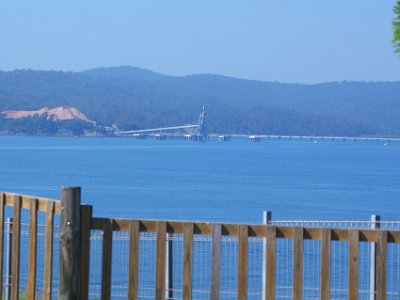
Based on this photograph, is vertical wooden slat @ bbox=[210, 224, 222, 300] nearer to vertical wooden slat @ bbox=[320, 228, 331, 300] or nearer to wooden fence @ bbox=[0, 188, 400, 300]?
wooden fence @ bbox=[0, 188, 400, 300]

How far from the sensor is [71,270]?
22.3 ft

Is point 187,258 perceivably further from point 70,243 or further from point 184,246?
point 70,243

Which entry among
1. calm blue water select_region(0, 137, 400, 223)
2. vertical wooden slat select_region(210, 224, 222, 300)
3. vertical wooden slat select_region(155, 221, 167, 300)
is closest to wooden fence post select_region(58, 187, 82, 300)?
vertical wooden slat select_region(155, 221, 167, 300)

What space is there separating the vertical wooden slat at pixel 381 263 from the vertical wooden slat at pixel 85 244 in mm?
1834

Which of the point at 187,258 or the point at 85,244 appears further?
the point at 85,244

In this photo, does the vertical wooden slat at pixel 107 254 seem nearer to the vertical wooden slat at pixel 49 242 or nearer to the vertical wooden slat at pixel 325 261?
the vertical wooden slat at pixel 49 242

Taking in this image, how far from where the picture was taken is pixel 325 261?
6504 mm

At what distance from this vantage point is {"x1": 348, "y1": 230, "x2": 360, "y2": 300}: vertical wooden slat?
6.52m

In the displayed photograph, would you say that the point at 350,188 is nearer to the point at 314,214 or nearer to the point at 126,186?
the point at 126,186

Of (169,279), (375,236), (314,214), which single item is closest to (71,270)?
(375,236)

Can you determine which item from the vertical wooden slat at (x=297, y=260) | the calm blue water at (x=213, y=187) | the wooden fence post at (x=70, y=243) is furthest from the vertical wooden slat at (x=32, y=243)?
the calm blue water at (x=213, y=187)

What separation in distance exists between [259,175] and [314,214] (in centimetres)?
4170

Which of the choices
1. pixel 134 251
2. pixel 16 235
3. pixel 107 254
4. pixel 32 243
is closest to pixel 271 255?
Result: pixel 134 251

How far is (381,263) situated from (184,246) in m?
1.22
